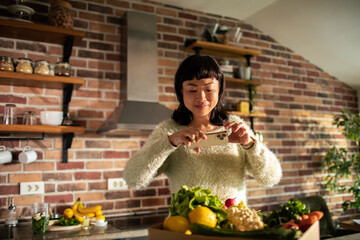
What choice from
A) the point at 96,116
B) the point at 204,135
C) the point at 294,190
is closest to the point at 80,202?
the point at 96,116

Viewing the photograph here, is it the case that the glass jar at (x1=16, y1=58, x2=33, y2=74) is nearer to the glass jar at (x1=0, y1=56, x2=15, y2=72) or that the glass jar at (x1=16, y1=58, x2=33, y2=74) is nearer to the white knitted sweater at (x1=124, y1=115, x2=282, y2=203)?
the glass jar at (x1=0, y1=56, x2=15, y2=72)

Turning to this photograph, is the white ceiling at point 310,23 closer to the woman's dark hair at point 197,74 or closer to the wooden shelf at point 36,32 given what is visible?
the wooden shelf at point 36,32

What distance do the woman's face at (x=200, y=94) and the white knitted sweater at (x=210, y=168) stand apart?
21 cm

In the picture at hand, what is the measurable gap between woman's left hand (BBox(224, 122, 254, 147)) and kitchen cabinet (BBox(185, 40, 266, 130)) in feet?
5.86

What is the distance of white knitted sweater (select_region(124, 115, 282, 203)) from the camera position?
3.99 feet

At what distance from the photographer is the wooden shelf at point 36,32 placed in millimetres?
2137

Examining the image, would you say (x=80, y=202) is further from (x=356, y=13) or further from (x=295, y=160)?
(x=356, y=13)

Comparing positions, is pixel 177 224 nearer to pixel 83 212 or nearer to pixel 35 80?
pixel 83 212

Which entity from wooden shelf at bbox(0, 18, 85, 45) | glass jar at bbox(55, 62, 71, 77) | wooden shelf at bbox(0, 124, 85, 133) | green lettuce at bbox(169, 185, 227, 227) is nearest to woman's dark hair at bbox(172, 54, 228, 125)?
green lettuce at bbox(169, 185, 227, 227)

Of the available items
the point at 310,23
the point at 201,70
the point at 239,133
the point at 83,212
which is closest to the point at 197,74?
the point at 201,70

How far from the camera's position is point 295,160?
3.42 meters

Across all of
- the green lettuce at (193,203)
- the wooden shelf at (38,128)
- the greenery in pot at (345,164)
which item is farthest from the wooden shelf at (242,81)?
the green lettuce at (193,203)

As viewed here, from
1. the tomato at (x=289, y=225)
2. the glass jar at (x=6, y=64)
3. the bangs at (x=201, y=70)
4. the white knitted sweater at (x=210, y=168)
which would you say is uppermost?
the glass jar at (x=6, y=64)

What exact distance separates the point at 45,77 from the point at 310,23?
250cm
